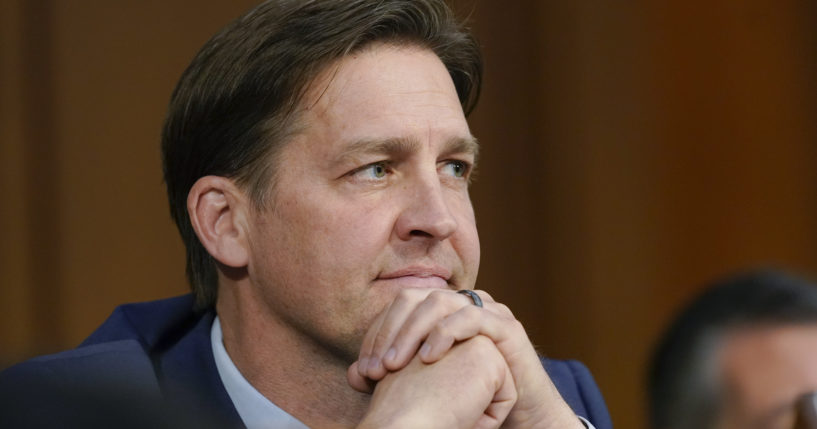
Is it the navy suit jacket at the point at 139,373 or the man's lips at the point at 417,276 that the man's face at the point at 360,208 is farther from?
the navy suit jacket at the point at 139,373

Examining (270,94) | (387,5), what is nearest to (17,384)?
(270,94)

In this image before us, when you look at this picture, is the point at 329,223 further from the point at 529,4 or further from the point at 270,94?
the point at 529,4

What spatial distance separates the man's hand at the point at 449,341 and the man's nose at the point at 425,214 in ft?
0.40

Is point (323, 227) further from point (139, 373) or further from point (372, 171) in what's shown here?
point (139, 373)

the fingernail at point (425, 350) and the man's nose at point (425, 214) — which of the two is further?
the man's nose at point (425, 214)

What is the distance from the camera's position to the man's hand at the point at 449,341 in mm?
1619

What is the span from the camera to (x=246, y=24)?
1.97m

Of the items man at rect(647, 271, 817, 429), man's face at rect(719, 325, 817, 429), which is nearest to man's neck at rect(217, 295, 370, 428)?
man at rect(647, 271, 817, 429)

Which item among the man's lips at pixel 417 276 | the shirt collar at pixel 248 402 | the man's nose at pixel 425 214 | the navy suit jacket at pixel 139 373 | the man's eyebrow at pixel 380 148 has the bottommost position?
the shirt collar at pixel 248 402

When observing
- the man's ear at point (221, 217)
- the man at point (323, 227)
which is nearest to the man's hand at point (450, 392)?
the man at point (323, 227)

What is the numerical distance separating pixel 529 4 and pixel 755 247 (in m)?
1.20

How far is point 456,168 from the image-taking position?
6.53 feet

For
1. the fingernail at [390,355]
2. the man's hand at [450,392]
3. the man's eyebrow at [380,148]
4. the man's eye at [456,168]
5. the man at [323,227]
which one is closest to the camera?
the man's hand at [450,392]

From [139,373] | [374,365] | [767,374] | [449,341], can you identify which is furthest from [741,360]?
[139,373]
